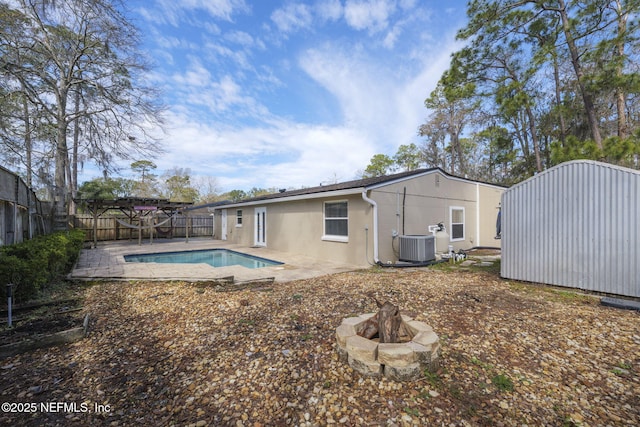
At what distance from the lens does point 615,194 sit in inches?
168

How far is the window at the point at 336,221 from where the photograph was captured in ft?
26.4

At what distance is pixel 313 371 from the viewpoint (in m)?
2.34

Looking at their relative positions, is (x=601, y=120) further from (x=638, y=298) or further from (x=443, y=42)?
(x=638, y=298)

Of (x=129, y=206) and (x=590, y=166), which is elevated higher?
(x=590, y=166)

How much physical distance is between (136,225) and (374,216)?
49.6 feet

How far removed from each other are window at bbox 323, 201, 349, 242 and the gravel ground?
4.09 m

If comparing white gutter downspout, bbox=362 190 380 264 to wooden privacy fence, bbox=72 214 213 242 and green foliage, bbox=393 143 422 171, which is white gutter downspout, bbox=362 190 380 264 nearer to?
wooden privacy fence, bbox=72 214 213 242

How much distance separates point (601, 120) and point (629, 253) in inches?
342

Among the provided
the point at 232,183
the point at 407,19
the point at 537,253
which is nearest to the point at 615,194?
the point at 537,253

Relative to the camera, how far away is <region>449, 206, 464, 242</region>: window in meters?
10.1

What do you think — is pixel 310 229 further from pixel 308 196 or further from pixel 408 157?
pixel 408 157

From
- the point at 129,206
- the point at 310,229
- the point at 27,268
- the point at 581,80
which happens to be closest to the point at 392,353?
the point at 27,268

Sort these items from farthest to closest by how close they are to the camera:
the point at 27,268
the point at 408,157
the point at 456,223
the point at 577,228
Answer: the point at 408,157 < the point at 456,223 < the point at 577,228 < the point at 27,268

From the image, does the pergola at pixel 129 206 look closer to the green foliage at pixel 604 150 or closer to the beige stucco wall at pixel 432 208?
the beige stucco wall at pixel 432 208
